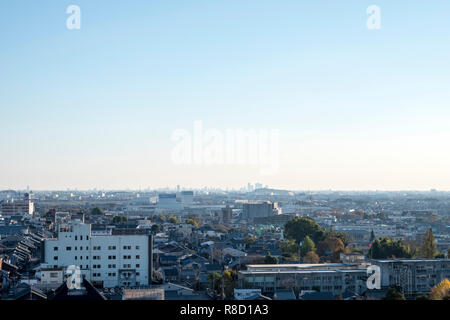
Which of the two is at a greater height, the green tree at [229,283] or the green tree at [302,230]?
the green tree at [302,230]

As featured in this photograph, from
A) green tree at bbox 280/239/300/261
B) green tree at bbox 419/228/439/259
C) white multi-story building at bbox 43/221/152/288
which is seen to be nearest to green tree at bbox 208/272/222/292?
white multi-story building at bbox 43/221/152/288

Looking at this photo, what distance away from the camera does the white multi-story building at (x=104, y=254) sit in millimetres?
11383

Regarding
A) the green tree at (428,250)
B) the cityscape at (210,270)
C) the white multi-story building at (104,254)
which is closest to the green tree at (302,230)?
the cityscape at (210,270)

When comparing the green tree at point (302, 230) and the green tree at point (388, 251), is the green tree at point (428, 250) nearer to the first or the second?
the green tree at point (388, 251)

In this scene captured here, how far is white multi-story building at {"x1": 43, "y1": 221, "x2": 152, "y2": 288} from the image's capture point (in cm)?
1138

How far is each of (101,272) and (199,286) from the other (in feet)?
7.17

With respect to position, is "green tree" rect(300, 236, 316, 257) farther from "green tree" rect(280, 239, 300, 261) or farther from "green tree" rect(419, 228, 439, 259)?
"green tree" rect(419, 228, 439, 259)

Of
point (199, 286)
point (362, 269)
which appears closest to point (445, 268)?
point (362, 269)

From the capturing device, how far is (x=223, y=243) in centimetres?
1777

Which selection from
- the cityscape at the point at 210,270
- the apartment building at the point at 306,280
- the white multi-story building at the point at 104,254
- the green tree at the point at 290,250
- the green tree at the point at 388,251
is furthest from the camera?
the green tree at the point at 290,250

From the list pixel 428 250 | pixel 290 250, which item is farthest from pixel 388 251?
pixel 290 250

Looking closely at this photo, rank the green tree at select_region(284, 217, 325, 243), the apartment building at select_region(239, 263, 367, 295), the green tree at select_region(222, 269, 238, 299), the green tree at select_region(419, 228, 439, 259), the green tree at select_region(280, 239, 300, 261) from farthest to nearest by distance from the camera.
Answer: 1. the green tree at select_region(284, 217, 325, 243)
2. the green tree at select_region(280, 239, 300, 261)
3. the green tree at select_region(419, 228, 439, 259)
4. the apartment building at select_region(239, 263, 367, 295)
5. the green tree at select_region(222, 269, 238, 299)

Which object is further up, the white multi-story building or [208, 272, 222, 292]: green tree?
the white multi-story building
